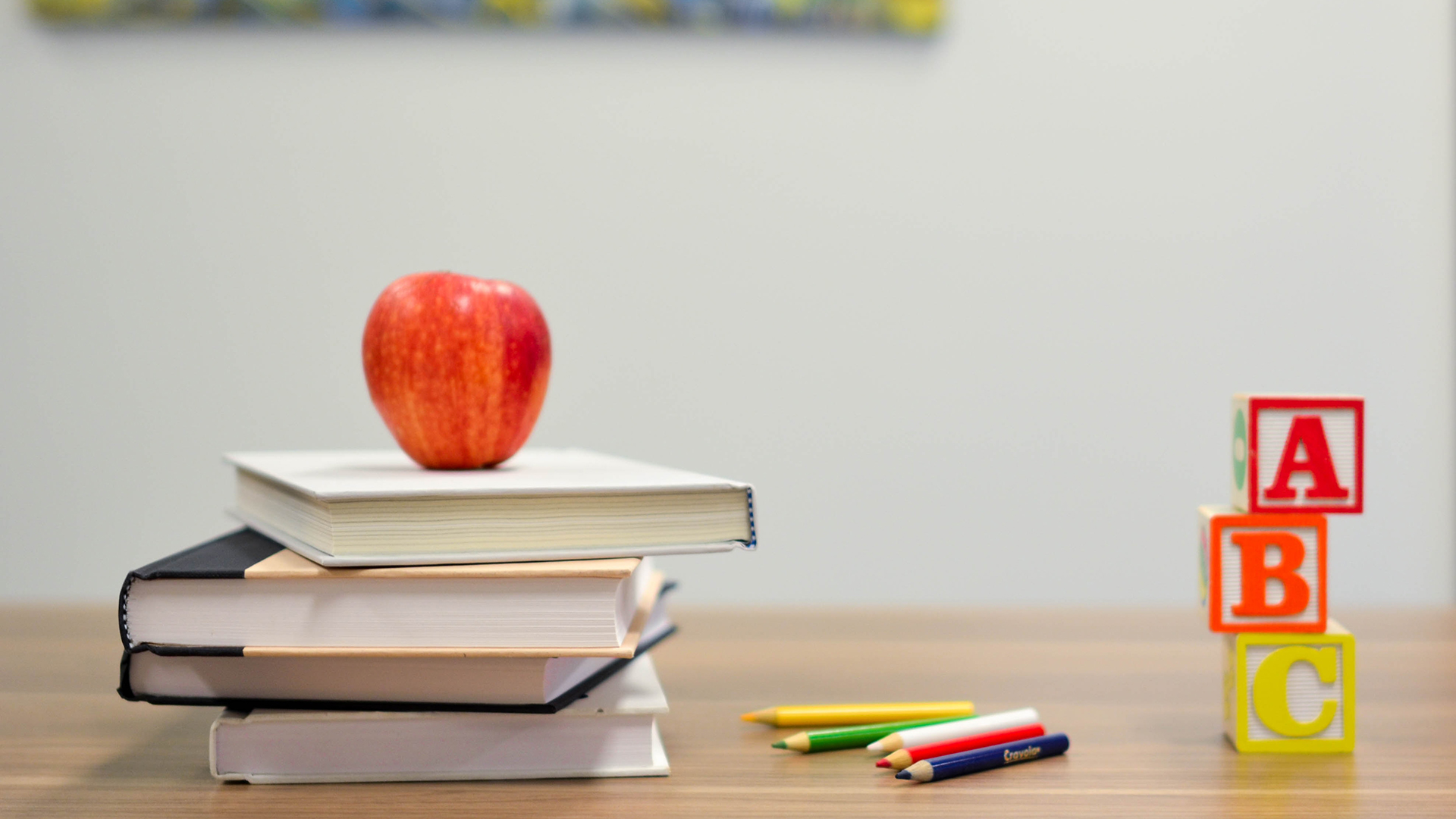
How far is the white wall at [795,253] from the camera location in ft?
4.91

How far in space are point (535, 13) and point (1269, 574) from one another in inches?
48.6

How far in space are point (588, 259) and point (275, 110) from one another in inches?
19.0

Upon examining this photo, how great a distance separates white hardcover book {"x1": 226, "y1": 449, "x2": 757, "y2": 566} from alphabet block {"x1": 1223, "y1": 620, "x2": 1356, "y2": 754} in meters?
0.27

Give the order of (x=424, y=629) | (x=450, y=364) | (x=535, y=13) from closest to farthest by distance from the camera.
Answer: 1. (x=424, y=629)
2. (x=450, y=364)
3. (x=535, y=13)

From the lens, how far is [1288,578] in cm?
56

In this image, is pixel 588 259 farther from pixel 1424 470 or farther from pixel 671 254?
pixel 1424 470

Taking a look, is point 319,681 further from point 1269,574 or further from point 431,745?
point 1269,574

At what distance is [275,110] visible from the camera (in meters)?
1.50

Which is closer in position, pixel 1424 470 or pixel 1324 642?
pixel 1324 642

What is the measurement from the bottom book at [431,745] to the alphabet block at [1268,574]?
11.8 inches

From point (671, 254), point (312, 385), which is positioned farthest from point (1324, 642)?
point (312, 385)

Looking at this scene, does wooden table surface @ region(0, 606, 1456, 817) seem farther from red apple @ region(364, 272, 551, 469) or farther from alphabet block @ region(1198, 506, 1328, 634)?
red apple @ region(364, 272, 551, 469)

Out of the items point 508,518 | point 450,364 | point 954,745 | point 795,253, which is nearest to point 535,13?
point 795,253

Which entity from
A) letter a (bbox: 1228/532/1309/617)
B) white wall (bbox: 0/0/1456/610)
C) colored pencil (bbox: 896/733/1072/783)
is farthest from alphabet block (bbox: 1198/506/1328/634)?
white wall (bbox: 0/0/1456/610)
